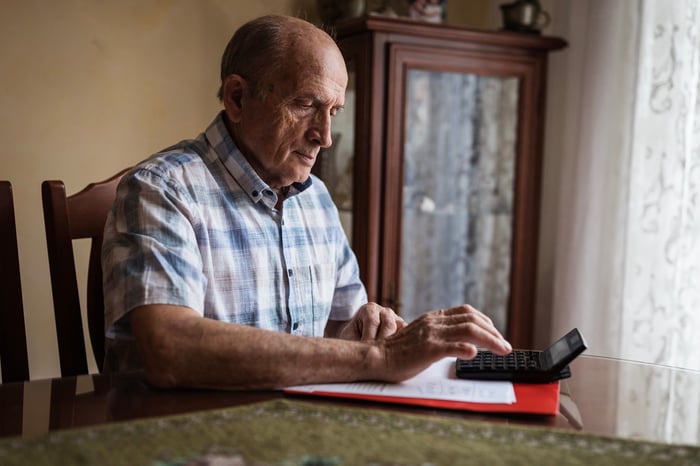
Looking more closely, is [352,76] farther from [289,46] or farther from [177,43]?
[289,46]

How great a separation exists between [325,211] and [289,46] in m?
0.40

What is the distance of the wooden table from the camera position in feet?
3.07

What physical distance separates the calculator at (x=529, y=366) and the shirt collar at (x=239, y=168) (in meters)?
0.52

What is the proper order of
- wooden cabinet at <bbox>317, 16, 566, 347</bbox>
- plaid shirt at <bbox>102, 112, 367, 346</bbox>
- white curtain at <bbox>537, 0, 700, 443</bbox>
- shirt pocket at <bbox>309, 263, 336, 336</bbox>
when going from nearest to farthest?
1. plaid shirt at <bbox>102, 112, 367, 346</bbox>
2. shirt pocket at <bbox>309, 263, 336, 336</bbox>
3. white curtain at <bbox>537, 0, 700, 443</bbox>
4. wooden cabinet at <bbox>317, 16, 566, 347</bbox>

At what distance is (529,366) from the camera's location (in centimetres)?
115

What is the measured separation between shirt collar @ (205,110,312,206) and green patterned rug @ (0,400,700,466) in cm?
59

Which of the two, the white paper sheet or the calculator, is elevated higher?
the calculator

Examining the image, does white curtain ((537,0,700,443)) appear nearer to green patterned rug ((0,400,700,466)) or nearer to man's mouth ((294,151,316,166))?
man's mouth ((294,151,316,166))

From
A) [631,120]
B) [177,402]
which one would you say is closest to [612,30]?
[631,120]

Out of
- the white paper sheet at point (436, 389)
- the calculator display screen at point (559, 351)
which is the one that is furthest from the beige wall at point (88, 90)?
the calculator display screen at point (559, 351)

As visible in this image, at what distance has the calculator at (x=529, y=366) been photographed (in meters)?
1.12

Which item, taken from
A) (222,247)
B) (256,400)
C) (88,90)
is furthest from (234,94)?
(88,90)

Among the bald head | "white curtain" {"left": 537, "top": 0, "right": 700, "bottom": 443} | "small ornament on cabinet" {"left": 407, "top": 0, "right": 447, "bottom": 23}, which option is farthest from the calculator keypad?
"small ornament on cabinet" {"left": 407, "top": 0, "right": 447, "bottom": 23}

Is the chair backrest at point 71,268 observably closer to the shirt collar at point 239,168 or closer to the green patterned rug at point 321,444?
the shirt collar at point 239,168
